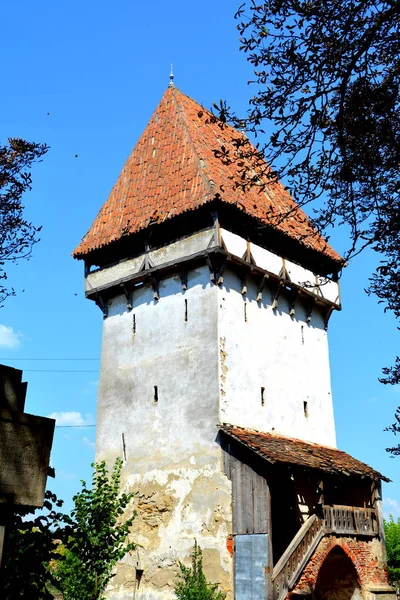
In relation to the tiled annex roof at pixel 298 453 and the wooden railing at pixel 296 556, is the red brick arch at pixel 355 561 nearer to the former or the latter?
the wooden railing at pixel 296 556

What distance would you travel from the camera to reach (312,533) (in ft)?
61.5

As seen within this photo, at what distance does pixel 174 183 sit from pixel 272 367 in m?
6.75

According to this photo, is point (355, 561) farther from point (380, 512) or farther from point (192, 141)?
point (192, 141)

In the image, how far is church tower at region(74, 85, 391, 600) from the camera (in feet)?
61.4

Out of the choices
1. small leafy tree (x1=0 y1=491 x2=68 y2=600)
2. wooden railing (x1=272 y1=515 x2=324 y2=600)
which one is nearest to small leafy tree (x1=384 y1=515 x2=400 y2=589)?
wooden railing (x1=272 y1=515 x2=324 y2=600)

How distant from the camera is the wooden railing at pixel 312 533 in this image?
1741 centimetres

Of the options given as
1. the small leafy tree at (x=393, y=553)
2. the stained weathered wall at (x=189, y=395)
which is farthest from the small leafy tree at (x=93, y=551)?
the small leafy tree at (x=393, y=553)

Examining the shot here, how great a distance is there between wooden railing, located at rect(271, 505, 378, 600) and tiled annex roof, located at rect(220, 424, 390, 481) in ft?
3.63

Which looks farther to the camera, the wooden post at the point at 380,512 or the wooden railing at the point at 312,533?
the wooden post at the point at 380,512

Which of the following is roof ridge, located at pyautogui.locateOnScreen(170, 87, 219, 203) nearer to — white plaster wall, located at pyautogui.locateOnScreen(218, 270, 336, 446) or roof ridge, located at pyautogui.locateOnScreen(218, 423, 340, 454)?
white plaster wall, located at pyautogui.locateOnScreen(218, 270, 336, 446)

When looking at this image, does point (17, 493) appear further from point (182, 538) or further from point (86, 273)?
point (86, 273)

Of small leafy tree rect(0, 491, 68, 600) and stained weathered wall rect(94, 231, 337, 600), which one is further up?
stained weathered wall rect(94, 231, 337, 600)

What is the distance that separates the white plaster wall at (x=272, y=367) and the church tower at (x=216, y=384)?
0.19 feet

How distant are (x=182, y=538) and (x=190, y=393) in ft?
13.1
